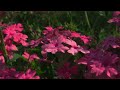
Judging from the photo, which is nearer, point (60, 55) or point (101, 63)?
point (101, 63)

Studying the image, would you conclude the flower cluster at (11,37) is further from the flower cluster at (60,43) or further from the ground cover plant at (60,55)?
the flower cluster at (60,43)

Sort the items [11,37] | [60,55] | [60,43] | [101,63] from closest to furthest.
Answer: [101,63] < [60,43] < [60,55] < [11,37]

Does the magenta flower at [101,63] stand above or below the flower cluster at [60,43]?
below

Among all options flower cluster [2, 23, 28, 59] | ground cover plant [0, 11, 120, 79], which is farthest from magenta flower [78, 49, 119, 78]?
flower cluster [2, 23, 28, 59]

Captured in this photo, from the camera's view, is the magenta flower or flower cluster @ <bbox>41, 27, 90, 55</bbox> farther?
flower cluster @ <bbox>41, 27, 90, 55</bbox>

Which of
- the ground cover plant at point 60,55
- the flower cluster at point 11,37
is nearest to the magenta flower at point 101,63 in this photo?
the ground cover plant at point 60,55

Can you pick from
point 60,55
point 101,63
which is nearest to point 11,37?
point 60,55

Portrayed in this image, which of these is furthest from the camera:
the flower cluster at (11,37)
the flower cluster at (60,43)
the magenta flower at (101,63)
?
the flower cluster at (11,37)

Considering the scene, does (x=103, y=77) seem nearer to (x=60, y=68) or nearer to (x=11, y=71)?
(x=60, y=68)

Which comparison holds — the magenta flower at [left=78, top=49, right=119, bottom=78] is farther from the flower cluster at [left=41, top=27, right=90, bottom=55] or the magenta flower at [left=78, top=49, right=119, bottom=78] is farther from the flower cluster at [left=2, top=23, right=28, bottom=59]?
the flower cluster at [left=2, top=23, right=28, bottom=59]

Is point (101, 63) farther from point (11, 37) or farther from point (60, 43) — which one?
point (11, 37)

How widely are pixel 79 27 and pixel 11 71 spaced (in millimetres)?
1246

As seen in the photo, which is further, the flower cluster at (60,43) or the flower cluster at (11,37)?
the flower cluster at (11,37)
